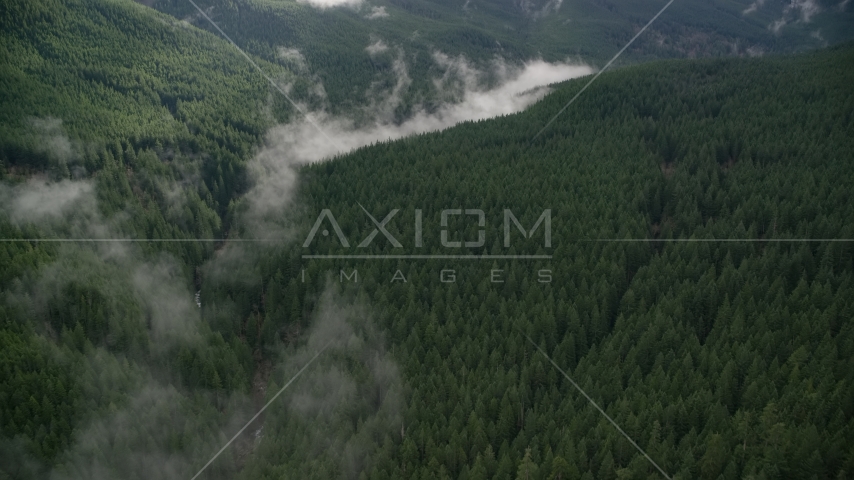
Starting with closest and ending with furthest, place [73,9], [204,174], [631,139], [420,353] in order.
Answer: [420,353]
[631,139]
[204,174]
[73,9]

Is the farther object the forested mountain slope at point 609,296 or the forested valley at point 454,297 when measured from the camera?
the forested valley at point 454,297

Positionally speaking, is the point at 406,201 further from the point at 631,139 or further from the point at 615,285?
the point at 631,139

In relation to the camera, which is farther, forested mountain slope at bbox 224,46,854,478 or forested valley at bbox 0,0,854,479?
forested valley at bbox 0,0,854,479

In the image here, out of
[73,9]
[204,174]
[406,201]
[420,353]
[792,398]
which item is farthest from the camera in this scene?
[73,9]

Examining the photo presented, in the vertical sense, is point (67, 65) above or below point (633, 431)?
above

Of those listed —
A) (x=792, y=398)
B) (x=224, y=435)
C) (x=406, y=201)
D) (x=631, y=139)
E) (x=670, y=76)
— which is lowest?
(x=224, y=435)

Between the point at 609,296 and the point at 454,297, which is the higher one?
the point at 609,296

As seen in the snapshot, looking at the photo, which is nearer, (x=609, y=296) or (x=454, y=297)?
(x=609, y=296)

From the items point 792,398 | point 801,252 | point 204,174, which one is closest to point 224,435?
point 792,398
